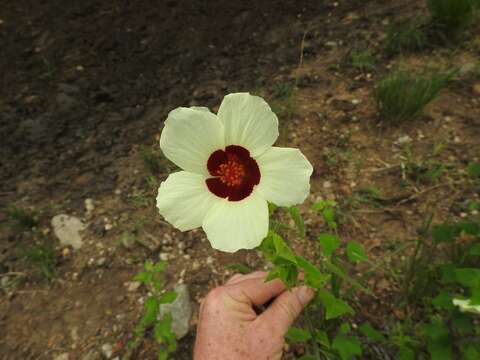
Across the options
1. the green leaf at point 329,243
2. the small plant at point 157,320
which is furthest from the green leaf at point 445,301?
the small plant at point 157,320

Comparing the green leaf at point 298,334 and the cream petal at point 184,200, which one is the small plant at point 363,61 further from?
the cream petal at point 184,200

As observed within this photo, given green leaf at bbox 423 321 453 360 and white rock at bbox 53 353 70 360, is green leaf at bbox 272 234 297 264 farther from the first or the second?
white rock at bbox 53 353 70 360

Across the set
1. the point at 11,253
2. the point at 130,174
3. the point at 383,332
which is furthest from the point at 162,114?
the point at 383,332

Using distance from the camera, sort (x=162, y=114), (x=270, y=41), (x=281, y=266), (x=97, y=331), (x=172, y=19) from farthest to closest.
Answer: (x=172, y=19)
(x=270, y=41)
(x=162, y=114)
(x=97, y=331)
(x=281, y=266)

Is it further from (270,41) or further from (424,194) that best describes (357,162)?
(270,41)

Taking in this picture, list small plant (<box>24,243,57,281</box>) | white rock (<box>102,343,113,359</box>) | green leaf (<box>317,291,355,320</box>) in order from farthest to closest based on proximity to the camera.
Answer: small plant (<box>24,243,57,281</box>), white rock (<box>102,343,113,359</box>), green leaf (<box>317,291,355,320</box>)

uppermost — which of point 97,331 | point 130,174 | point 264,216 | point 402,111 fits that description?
point 264,216

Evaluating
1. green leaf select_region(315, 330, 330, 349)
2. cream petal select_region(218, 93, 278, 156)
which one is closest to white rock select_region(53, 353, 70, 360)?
green leaf select_region(315, 330, 330, 349)
